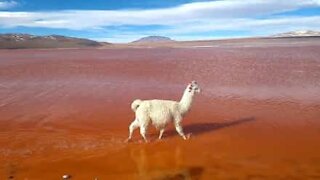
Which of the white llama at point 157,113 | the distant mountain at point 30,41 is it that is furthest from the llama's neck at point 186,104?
the distant mountain at point 30,41

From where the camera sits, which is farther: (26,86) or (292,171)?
(26,86)

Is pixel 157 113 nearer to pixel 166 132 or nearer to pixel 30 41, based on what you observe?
pixel 166 132

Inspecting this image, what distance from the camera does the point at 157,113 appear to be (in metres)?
8.88

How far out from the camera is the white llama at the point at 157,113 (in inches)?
347

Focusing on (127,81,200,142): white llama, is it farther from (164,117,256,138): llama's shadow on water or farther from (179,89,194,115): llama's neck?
(164,117,256,138): llama's shadow on water

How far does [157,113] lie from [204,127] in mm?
1823

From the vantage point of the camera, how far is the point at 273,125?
34.4 ft

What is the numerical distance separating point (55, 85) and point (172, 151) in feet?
32.5

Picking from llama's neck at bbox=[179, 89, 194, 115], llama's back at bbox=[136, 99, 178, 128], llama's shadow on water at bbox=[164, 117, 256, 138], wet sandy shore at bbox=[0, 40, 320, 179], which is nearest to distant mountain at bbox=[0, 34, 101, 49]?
wet sandy shore at bbox=[0, 40, 320, 179]

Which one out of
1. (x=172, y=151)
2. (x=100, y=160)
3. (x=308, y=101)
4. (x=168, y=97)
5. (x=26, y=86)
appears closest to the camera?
(x=100, y=160)

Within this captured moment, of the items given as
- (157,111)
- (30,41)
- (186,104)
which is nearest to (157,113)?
(157,111)

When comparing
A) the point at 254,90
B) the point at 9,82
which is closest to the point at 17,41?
the point at 9,82

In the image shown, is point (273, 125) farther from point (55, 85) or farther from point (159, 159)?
point (55, 85)

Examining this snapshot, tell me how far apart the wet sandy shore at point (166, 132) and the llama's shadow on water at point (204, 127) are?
0.02 meters
